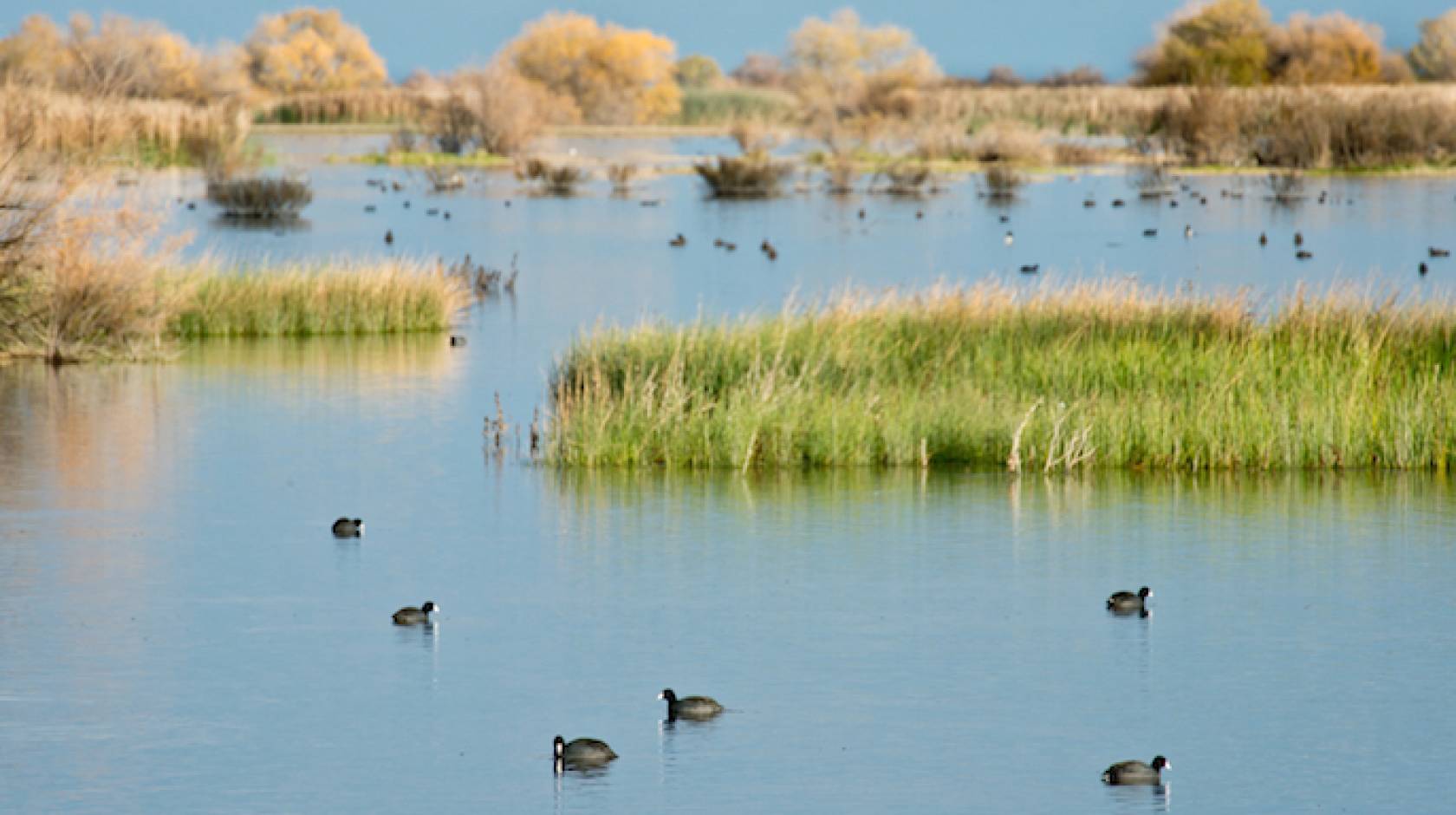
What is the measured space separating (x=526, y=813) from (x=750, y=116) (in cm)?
10033

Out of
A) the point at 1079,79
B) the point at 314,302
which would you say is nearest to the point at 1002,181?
the point at 314,302

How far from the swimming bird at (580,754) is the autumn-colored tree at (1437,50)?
4231 inches

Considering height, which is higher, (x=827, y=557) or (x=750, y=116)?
(x=750, y=116)

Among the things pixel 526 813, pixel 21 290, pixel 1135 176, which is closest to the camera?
pixel 526 813

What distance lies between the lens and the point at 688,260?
1742 inches

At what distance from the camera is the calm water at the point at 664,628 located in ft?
32.7

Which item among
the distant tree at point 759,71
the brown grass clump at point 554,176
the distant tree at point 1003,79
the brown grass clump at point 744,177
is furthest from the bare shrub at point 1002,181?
the distant tree at point 759,71

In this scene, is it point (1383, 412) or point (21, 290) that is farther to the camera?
point (21, 290)

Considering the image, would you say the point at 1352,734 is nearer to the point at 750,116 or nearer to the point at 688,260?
the point at 688,260

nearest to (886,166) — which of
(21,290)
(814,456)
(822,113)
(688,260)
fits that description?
(822,113)

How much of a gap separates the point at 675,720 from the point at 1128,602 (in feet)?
12.3

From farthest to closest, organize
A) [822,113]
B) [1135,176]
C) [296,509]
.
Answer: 1. [822,113]
2. [1135,176]
3. [296,509]

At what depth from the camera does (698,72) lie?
15200 centimetres

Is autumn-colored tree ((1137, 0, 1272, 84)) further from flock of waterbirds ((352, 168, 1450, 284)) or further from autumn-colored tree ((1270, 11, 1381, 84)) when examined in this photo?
flock of waterbirds ((352, 168, 1450, 284))
